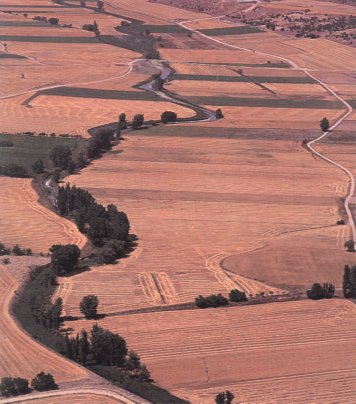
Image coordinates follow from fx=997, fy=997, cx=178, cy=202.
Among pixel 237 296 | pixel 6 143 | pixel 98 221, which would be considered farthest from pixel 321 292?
pixel 6 143

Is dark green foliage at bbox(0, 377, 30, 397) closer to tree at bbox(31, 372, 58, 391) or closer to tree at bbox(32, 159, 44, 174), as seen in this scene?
tree at bbox(31, 372, 58, 391)

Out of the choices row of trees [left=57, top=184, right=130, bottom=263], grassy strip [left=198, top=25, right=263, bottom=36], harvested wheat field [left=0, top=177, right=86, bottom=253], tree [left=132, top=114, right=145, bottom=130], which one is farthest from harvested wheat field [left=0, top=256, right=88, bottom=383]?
grassy strip [left=198, top=25, right=263, bottom=36]

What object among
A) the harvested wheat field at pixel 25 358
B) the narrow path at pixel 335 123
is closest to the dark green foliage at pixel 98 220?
the harvested wheat field at pixel 25 358

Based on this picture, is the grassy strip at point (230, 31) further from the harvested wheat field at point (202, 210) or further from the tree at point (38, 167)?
the tree at point (38, 167)

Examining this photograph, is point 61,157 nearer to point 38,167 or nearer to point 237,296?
point 38,167

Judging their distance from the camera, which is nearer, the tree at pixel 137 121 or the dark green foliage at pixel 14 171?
the dark green foliage at pixel 14 171

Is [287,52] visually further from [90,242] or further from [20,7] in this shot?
[90,242]

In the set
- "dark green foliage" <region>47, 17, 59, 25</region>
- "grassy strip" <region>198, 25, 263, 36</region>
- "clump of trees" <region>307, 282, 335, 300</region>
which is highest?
"grassy strip" <region>198, 25, 263, 36</region>
